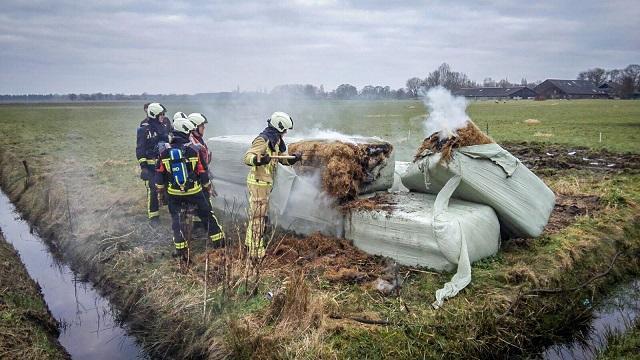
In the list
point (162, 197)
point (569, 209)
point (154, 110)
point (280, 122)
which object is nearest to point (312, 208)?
point (280, 122)

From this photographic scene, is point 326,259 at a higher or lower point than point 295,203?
lower

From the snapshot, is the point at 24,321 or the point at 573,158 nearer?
the point at 24,321

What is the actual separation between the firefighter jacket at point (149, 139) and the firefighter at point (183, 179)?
191 centimetres

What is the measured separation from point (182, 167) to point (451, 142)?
11.2ft

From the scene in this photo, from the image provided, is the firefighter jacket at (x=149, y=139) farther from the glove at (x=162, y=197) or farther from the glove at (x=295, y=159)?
the glove at (x=295, y=159)

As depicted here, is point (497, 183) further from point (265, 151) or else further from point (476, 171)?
point (265, 151)

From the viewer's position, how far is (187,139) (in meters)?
6.37

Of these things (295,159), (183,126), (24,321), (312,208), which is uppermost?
(183,126)

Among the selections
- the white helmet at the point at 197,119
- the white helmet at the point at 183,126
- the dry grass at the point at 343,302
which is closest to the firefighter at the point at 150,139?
the white helmet at the point at 197,119

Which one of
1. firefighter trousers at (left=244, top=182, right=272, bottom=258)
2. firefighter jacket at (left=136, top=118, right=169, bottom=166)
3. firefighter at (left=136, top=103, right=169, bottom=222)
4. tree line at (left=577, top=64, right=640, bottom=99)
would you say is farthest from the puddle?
tree line at (left=577, top=64, right=640, bottom=99)

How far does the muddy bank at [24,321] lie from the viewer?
14.7 ft

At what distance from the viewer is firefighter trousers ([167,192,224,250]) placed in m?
6.21

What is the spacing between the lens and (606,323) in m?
5.48

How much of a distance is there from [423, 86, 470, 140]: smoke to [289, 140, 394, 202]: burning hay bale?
0.79 metres
